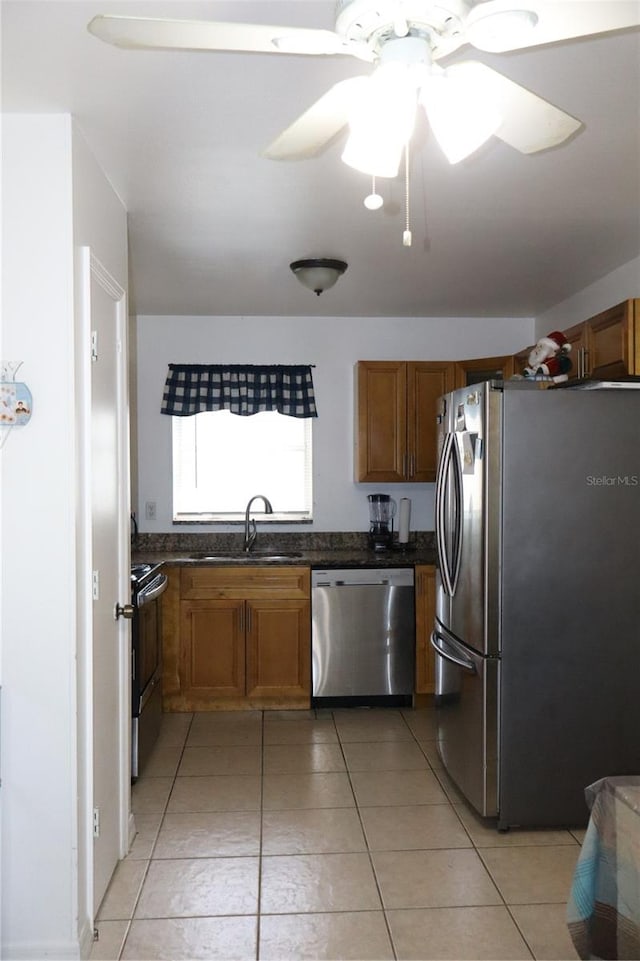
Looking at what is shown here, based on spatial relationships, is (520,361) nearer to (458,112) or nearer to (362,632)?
(362,632)

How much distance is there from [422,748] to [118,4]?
11.6 ft

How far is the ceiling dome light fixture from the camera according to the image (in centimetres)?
375

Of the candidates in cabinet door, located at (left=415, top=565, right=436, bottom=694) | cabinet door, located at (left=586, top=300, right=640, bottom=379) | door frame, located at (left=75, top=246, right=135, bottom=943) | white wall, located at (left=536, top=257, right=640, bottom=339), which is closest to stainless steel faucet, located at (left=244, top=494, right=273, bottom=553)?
cabinet door, located at (left=415, top=565, right=436, bottom=694)

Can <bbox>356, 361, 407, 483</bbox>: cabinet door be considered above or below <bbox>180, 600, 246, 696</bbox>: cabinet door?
above

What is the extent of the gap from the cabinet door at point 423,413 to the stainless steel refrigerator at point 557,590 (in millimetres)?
1962

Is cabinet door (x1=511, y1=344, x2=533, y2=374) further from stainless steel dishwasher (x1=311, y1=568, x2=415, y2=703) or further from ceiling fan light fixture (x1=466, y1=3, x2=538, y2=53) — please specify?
ceiling fan light fixture (x1=466, y1=3, x2=538, y2=53)

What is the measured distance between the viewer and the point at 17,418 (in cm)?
224

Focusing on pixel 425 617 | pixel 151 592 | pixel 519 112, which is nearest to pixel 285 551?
pixel 425 617

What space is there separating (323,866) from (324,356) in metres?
3.31

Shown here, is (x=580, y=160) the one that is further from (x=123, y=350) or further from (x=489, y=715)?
(x=489, y=715)

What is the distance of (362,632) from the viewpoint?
473 cm

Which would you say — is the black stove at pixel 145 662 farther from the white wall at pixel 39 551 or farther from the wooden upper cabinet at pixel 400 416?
the wooden upper cabinet at pixel 400 416

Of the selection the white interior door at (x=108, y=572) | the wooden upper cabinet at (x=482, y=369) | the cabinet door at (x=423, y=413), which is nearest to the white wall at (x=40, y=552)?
the white interior door at (x=108, y=572)

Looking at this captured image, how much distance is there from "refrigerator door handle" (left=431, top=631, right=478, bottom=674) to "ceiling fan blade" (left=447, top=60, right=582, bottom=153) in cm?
211
